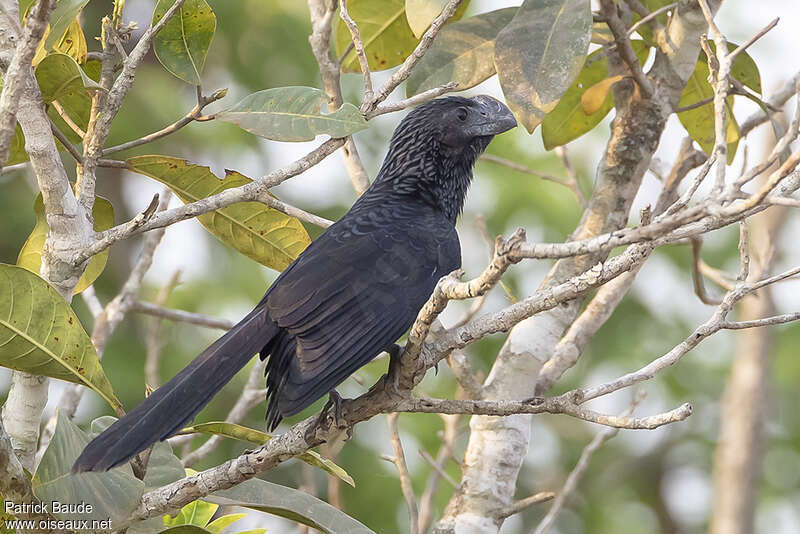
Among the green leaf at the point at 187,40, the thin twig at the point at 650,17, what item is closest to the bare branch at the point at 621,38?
the thin twig at the point at 650,17

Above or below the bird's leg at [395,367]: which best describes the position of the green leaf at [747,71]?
above

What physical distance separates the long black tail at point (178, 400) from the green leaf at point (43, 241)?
478 millimetres

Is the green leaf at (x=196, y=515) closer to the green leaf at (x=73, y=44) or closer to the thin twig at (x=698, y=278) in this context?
the green leaf at (x=73, y=44)

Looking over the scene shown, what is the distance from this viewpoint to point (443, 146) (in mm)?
3131

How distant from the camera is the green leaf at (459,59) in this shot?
279 centimetres

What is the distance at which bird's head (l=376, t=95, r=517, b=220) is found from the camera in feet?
10.1

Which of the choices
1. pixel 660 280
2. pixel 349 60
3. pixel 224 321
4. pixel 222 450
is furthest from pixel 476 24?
pixel 660 280

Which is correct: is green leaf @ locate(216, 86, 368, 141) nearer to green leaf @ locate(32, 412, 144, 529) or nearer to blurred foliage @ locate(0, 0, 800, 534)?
green leaf @ locate(32, 412, 144, 529)

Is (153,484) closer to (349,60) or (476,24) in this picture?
(349,60)

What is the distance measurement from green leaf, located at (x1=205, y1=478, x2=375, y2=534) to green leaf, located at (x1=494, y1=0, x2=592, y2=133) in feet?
3.59

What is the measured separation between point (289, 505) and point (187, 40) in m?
1.18

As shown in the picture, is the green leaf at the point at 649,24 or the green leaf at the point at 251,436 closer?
the green leaf at the point at 251,436

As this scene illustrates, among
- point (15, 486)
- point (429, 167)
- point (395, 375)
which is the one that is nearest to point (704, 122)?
point (429, 167)

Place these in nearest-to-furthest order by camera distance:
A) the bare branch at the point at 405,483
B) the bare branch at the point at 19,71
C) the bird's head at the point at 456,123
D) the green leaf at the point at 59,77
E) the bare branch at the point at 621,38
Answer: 1. the bare branch at the point at 19,71
2. the green leaf at the point at 59,77
3. the bare branch at the point at 405,483
4. the bare branch at the point at 621,38
5. the bird's head at the point at 456,123
